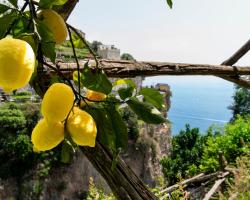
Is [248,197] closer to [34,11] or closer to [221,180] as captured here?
[221,180]

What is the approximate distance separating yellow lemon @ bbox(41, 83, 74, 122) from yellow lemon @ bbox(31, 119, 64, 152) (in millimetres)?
14

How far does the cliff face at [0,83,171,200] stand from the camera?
9.32 metres

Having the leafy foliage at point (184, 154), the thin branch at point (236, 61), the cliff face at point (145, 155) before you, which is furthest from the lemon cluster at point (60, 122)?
the cliff face at point (145, 155)

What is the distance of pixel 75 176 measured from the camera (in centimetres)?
1034

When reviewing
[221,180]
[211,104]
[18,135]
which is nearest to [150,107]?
[221,180]

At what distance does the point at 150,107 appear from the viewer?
14.7 inches

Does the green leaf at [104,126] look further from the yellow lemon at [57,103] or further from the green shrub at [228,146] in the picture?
the green shrub at [228,146]

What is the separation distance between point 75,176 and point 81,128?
10279 mm

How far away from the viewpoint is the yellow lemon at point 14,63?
8.4 inches

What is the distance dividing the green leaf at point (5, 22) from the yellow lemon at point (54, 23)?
0.03m

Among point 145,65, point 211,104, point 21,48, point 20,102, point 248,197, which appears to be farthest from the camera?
point 211,104

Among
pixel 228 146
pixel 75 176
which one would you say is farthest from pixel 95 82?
pixel 75 176

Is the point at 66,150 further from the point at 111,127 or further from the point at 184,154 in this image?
the point at 184,154

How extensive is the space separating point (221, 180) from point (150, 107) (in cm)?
293
